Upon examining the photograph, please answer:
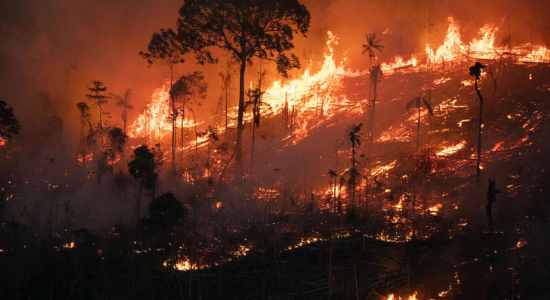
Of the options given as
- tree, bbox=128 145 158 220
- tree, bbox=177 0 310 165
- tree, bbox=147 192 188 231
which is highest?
tree, bbox=177 0 310 165

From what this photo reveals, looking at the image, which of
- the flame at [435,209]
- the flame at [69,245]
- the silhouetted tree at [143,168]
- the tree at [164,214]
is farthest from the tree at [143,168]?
the flame at [435,209]

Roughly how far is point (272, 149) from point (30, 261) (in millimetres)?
22547

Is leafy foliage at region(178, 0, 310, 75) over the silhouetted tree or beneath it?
over

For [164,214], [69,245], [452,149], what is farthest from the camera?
[452,149]

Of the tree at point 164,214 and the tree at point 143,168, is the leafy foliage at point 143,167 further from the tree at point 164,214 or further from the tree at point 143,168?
the tree at point 164,214

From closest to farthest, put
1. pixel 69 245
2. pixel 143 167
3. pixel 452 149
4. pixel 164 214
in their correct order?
pixel 69 245, pixel 164 214, pixel 143 167, pixel 452 149

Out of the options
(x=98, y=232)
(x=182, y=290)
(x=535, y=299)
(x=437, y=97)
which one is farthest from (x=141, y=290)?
(x=437, y=97)

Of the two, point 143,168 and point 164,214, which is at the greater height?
point 143,168

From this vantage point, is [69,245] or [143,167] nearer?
[69,245]

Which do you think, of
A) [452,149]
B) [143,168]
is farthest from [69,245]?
[452,149]

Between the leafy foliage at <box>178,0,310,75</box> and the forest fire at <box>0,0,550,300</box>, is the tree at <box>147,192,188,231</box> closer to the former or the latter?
the forest fire at <box>0,0,550,300</box>

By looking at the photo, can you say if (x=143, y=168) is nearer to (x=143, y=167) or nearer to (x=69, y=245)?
(x=143, y=167)

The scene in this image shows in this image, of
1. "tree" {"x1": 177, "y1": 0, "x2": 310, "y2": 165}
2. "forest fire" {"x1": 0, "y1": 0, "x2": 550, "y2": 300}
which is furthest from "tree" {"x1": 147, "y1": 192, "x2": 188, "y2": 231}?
"tree" {"x1": 177, "y1": 0, "x2": 310, "y2": 165}

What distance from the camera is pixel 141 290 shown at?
11.2 meters
